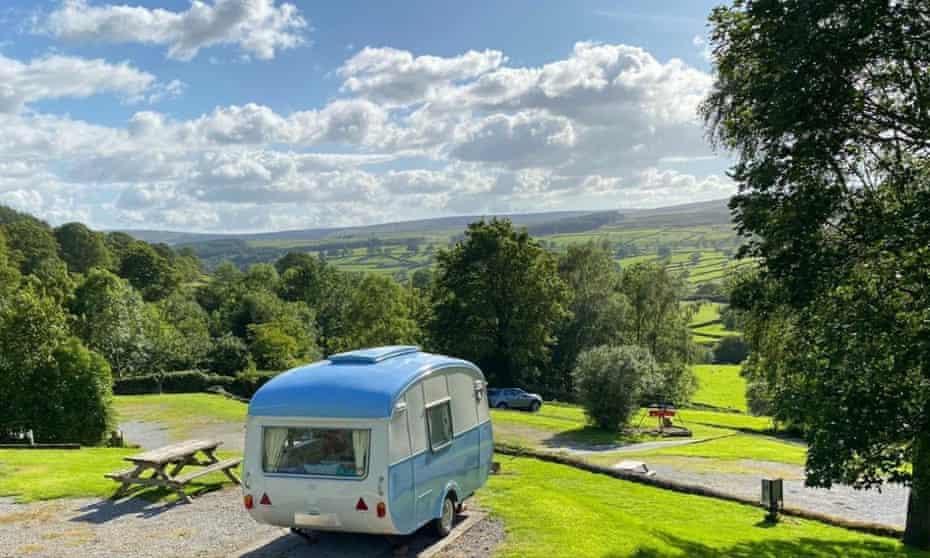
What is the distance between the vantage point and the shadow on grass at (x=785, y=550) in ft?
41.5

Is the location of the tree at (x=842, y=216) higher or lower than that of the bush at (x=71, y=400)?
higher

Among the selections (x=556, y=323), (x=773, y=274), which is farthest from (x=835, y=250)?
(x=556, y=323)

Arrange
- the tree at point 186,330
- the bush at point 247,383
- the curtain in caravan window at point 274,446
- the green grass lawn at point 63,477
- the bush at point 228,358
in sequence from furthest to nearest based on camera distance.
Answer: the tree at point 186,330 < the bush at point 228,358 < the bush at point 247,383 < the green grass lawn at point 63,477 < the curtain in caravan window at point 274,446

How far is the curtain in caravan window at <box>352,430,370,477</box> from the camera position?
10.2m

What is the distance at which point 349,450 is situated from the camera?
34.0 feet

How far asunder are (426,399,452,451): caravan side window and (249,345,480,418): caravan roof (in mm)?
644

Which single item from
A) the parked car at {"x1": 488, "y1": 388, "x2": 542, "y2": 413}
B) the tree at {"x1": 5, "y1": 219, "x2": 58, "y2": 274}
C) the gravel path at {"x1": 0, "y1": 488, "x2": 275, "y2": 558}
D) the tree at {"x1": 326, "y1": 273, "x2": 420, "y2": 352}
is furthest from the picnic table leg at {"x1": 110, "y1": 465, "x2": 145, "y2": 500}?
the tree at {"x1": 5, "y1": 219, "x2": 58, "y2": 274}

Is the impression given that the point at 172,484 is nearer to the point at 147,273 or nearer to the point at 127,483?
the point at 127,483

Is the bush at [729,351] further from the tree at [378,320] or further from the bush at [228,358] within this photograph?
the bush at [228,358]

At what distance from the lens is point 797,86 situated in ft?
42.7

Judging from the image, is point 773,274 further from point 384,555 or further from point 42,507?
point 42,507

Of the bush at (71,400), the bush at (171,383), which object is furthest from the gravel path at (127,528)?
the bush at (171,383)

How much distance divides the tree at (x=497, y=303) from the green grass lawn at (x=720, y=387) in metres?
20.7

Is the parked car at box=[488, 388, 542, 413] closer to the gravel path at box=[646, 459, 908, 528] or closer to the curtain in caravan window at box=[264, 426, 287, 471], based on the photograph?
the gravel path at box=[646, 459, 908, 528]
